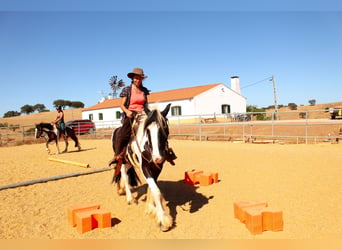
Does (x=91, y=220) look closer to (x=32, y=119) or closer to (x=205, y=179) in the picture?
(x=205, y=179)

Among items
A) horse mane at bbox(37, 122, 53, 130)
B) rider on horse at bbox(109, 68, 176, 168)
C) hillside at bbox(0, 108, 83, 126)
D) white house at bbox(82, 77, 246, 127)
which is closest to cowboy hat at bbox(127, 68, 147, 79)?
rider on horse at bbox(109, 68, 176, 168)

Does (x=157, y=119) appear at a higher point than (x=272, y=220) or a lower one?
higher

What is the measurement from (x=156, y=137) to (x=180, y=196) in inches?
86.6

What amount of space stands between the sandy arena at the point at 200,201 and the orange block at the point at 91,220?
0.09 metres

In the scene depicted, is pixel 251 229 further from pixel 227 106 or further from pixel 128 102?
Result: pixel 227 106

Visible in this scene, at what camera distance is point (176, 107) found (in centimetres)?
3356

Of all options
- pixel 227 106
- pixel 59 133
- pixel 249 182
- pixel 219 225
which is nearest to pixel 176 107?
pixel 227 106

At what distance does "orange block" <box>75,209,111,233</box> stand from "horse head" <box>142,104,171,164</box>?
1.08 meters

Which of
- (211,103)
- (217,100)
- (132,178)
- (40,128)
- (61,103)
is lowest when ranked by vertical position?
(132,178)

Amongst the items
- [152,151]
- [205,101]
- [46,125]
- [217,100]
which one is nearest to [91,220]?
[152,151]

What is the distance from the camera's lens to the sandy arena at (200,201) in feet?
12.4

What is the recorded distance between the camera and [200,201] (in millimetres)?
5113

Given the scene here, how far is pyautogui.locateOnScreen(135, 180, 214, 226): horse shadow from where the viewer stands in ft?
15.8

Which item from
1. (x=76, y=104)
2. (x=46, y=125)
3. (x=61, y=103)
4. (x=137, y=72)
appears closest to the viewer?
(x=137, y=72)
